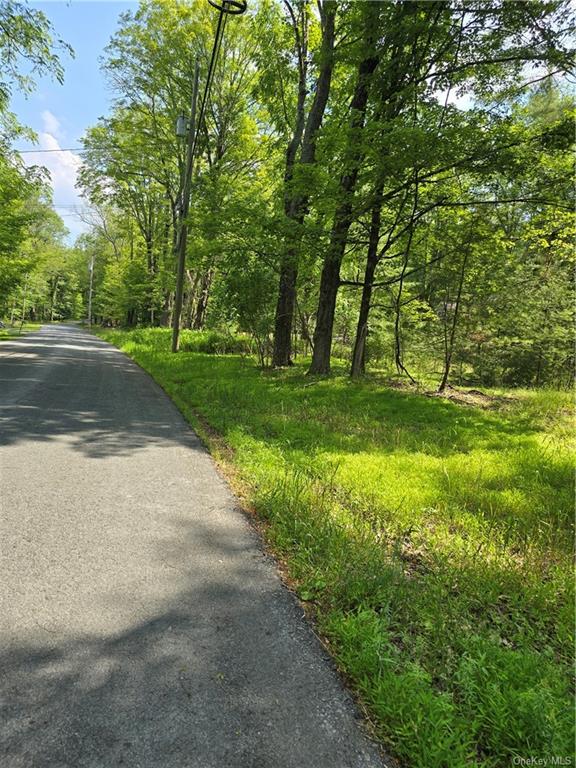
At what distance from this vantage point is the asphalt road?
169cm

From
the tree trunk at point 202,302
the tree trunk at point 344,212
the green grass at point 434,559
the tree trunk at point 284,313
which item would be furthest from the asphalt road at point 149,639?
the tree trunk at point 202,302

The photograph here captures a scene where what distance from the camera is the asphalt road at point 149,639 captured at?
66.4 inches

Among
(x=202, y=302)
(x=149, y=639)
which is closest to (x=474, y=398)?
(x=149, y=639)

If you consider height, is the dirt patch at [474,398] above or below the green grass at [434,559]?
above

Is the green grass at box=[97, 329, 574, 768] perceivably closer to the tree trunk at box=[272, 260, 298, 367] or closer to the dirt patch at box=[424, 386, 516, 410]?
the dirt patch at box=[424, 386, 516, 410]

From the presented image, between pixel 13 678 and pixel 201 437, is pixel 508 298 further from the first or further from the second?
pixel 13 678

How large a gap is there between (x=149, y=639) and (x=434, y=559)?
2.03 m

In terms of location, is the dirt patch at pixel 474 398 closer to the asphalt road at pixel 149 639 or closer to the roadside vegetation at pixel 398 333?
the roadside vegetation at pixel 398 333

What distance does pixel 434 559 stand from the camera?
124 inches

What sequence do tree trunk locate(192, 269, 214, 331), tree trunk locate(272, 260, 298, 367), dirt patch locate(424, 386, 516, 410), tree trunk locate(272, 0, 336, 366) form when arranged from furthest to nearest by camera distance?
tree trunk locate(192, 269, 214, 331), tree trunk locate(272, 260, 298, 367), tree trunk locate(272, 0, 336, 366), dirt patch locate(424, 386, 516, 410)

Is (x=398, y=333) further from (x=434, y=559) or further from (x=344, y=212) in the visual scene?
(x=434, y=559)

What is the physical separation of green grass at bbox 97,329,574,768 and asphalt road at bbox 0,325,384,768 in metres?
0.25

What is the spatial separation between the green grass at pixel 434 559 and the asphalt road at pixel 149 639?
0.25m

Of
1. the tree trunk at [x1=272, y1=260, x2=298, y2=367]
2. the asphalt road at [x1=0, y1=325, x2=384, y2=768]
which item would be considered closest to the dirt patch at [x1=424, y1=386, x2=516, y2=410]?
the tree trunk at [x1=272, y1=260, x2=298, y2=367]
